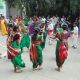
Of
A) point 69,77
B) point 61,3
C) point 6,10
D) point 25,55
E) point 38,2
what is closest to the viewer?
point 69,77

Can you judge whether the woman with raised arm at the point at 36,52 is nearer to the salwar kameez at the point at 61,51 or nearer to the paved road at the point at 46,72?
the paved road at the point at 46,72

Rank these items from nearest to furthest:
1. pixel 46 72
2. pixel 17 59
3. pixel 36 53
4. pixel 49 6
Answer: pixel 17 59 < pixel 46 72 < pixel 36 53 < pixel 49 6

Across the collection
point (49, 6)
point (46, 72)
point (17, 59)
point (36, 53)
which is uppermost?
point (49, 6)

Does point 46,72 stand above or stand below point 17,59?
below

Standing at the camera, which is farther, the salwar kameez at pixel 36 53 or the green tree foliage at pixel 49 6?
the green tree foliage at pixel 49 6

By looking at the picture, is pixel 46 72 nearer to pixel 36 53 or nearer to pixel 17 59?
pixel 36 53

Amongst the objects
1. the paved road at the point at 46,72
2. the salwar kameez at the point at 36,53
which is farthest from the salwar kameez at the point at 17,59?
the salwar kameez at the point at 36,53

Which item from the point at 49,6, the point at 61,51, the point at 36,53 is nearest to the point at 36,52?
the point at 36,53

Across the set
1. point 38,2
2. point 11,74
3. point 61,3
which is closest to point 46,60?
point 11,74

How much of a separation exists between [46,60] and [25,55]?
155cm

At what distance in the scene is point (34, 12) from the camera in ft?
124

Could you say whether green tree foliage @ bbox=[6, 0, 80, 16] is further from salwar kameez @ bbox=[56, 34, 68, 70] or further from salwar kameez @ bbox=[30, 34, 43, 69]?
salwar kameez @ bbox=[30, 34, 43, 69]

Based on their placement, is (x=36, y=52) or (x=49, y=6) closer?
(x=36, y=52)

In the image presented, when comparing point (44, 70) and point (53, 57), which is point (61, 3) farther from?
point (44, 70)
